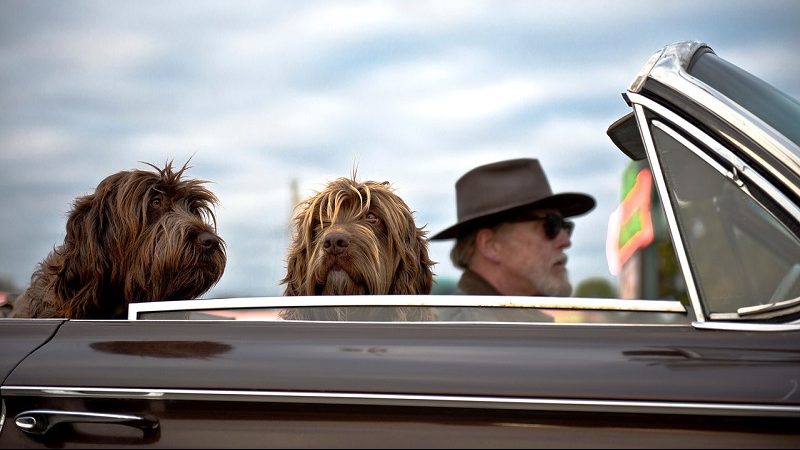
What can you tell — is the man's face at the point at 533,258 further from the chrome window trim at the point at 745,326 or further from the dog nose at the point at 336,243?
the chrome window trim at the point at 745,326

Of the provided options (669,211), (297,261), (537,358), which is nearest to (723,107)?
(669,211)

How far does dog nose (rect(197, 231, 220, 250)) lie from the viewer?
9.28 feet

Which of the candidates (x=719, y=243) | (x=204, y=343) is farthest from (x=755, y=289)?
(x=204, y=343)

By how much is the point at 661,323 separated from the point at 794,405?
0.33m

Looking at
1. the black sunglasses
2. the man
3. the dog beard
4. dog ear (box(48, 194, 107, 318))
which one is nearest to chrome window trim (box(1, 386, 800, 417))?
dog ear (box(48, 194, 107, 318))

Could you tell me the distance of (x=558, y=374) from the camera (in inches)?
68.2

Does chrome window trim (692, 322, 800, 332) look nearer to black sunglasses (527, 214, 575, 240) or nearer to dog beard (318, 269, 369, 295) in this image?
dog beard (318, 269, 369, 295)

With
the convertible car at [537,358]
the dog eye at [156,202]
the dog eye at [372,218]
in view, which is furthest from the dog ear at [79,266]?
the dog eye at [372,218]

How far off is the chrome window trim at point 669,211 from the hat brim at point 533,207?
8.50 ft

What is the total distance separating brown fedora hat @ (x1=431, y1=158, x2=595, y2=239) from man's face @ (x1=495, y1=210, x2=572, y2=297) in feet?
0.35

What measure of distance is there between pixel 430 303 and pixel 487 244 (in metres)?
2.76

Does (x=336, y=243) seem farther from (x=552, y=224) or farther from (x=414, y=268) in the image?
(x=552, y=224)

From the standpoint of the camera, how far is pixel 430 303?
6.59ft

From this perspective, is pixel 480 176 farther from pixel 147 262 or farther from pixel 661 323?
pixel 661 323
